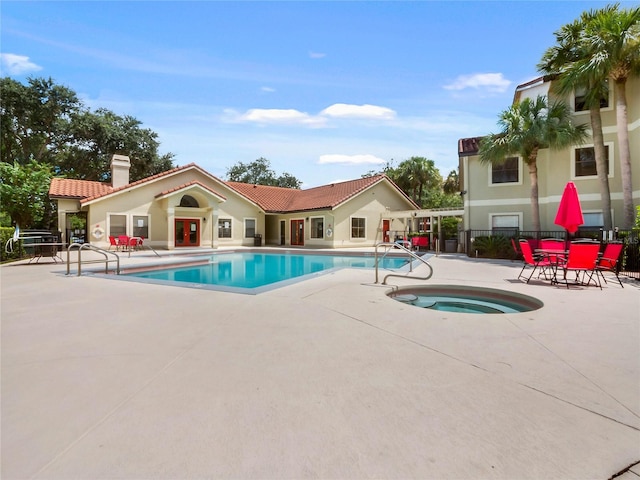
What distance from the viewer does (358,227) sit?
2652 centimetres

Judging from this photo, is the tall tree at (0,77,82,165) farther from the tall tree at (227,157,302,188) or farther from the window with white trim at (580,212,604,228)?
the window with white trim at (580,212,604,228)

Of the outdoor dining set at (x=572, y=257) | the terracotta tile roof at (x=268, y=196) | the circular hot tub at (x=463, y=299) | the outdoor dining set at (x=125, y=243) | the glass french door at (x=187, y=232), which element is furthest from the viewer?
the terracotta tile roof at (x=268, y=196)

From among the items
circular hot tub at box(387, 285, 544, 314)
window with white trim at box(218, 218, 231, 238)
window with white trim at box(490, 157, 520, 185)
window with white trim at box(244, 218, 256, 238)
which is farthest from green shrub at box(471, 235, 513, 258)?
window with white trim at box(218, 218, 231, 238)

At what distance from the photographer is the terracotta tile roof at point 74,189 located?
2113 cm

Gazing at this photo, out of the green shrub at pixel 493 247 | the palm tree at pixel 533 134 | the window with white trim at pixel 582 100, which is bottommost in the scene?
the green shrub at pixel 493 247

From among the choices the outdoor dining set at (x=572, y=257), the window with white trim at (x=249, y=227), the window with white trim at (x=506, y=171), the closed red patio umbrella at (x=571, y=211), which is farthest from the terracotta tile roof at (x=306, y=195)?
the outdoor dining set at (x=572, y=257)

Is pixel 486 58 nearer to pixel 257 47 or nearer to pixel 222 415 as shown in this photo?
pixel 257 47

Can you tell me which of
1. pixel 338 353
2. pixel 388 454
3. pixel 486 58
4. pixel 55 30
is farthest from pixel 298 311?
pixel 55 30

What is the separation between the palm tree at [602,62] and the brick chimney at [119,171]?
87.9ft

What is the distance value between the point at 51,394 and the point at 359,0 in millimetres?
11589

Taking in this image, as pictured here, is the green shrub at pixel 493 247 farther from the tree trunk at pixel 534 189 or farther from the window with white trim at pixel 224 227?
the window with white trim at pixel 224 227

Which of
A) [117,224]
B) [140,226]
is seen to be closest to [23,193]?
[117,224]

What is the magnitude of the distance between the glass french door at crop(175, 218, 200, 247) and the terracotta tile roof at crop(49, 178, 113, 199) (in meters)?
4.71

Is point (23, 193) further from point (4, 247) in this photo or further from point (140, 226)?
point (4, 247)
